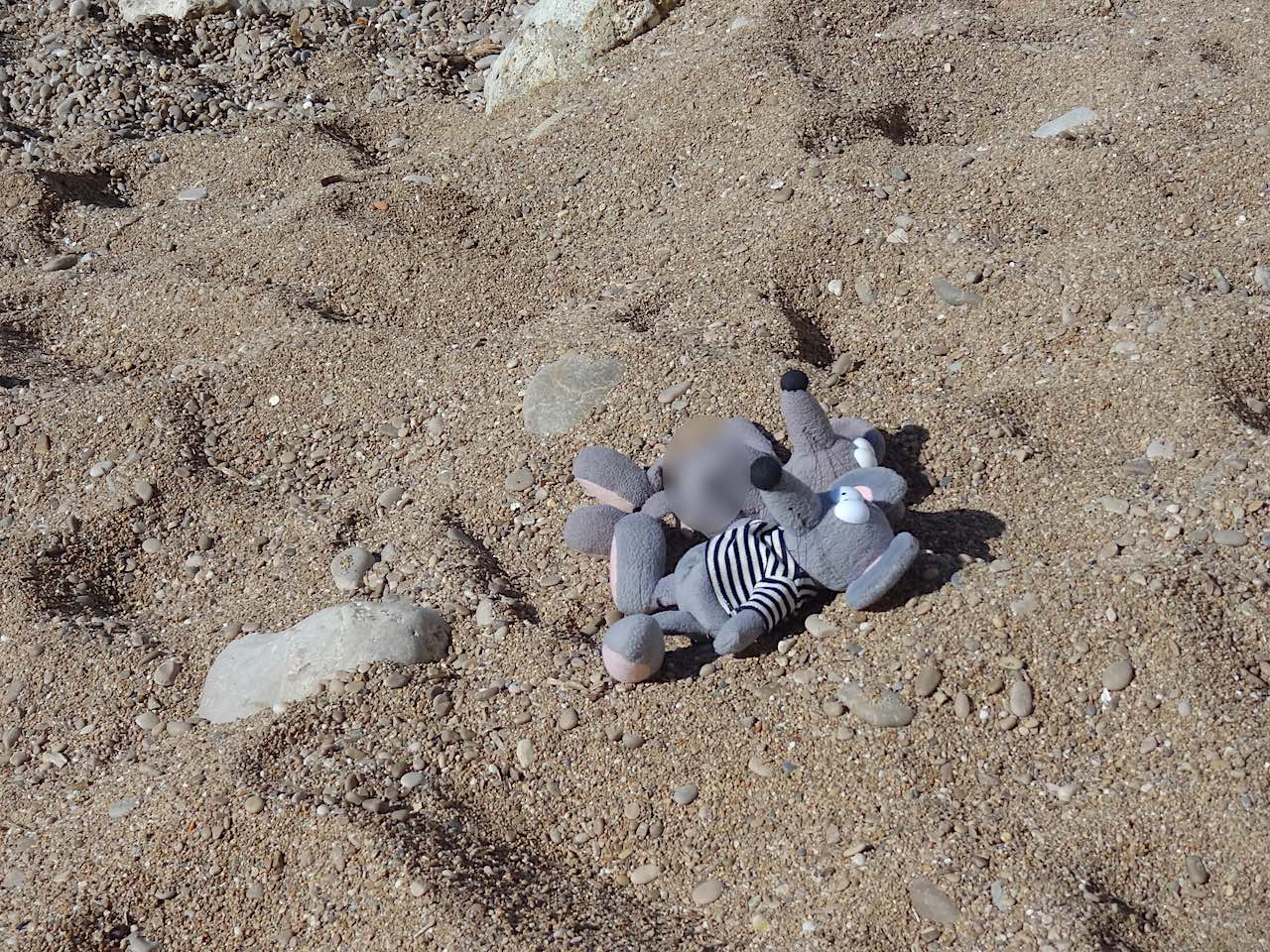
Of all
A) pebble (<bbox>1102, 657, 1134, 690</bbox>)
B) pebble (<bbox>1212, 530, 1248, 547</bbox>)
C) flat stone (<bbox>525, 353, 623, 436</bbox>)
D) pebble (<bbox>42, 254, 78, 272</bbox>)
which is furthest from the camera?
pebble (<bbox>42, 254, 78, 272</bbox>)

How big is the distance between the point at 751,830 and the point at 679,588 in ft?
1.89

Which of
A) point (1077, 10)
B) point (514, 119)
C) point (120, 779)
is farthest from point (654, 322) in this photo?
point (1077, 10)

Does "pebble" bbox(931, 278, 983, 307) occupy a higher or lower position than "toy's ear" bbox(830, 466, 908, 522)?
lower

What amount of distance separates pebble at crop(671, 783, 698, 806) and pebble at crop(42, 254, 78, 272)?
3215mm

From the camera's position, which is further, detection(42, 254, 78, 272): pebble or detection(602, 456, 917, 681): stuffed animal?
detection(42, 254, 78, 272): pebble

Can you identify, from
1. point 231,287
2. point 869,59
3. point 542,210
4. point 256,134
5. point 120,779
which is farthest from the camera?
point 256,134

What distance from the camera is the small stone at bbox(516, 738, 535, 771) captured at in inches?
105

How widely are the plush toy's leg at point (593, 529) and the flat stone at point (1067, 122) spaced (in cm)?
226

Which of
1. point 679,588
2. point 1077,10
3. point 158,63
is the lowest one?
point 1077,10

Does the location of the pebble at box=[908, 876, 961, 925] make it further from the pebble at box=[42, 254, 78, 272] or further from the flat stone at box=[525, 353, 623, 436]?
the pebble at box=[42, 254, 78, 272]

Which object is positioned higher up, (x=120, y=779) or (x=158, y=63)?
(x=158, y=63)

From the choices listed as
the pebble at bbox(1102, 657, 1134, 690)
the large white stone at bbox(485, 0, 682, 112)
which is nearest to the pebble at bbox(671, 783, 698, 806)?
the pebble at bbox(1102, 657, 1134, 690)

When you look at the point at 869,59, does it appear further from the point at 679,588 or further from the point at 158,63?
the point at 158,63

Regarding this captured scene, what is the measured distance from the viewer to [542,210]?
14.5 feet
